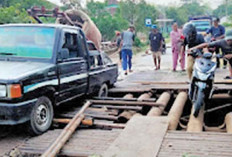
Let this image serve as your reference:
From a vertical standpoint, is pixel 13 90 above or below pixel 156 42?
below

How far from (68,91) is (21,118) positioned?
1.35 metres

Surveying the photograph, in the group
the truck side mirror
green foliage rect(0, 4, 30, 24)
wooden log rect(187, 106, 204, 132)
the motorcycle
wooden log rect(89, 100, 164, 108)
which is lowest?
wooden log rect(187, 106, 204, 132)

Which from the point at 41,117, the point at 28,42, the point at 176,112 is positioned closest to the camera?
the point at 41,117

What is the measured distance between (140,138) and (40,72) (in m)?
1.83

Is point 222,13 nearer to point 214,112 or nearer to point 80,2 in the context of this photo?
point 80,2

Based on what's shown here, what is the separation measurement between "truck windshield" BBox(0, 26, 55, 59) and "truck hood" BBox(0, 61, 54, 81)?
0.23 meters

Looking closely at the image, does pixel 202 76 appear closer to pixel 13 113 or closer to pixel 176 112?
pixel 176 112

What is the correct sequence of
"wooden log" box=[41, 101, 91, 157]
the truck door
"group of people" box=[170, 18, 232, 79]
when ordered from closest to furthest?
1. "wooden log" box=[41, 101, 91, 157]
2. the truck door
3. "group of people" box=[170, 18, 232, 79]

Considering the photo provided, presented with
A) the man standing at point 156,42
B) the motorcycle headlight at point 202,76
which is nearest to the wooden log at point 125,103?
the motorcycle headlight at point 202,76

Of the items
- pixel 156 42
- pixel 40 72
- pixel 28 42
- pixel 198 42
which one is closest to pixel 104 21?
pixel 156 42

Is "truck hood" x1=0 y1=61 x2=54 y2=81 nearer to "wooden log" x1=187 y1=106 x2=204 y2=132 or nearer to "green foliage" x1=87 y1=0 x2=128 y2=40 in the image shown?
"wooden log" x1=187 y1=106 x2=204 y2=132

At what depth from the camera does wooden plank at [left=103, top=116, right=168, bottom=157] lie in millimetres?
3719

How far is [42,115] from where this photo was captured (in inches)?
193

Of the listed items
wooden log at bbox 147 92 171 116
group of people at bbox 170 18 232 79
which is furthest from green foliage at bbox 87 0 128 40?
wooden log at bbox 147 92 171 116
